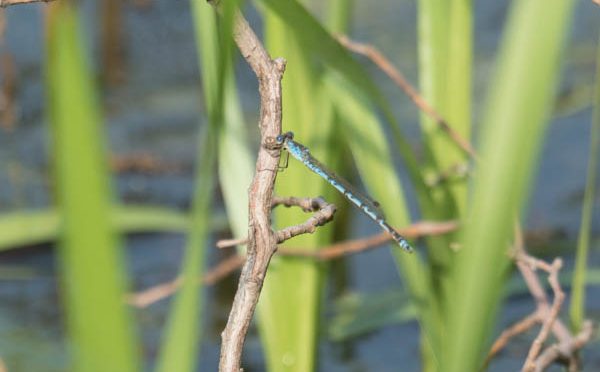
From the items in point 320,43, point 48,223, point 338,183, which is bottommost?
point 338,183

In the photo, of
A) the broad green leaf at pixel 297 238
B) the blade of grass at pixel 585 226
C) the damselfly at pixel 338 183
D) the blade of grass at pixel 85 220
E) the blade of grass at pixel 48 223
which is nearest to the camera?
the blade of grass at pixel 85 220

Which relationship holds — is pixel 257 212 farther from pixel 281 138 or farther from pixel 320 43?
pixel 320 43

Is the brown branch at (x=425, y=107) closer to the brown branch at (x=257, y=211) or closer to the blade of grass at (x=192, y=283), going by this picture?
the brown branch at (x=257, y=211)

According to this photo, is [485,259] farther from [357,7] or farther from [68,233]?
[357,7]

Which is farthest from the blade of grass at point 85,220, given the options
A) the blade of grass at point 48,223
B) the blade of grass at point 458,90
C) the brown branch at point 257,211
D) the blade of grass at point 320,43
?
the blade of grass at point 48,223

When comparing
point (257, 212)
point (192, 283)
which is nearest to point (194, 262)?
point (192, 283)

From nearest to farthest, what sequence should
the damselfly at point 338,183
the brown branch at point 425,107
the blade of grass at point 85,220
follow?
the blade of grass at point 85,220
the damselfly at point 338,183
the brown branch at point 425,107
